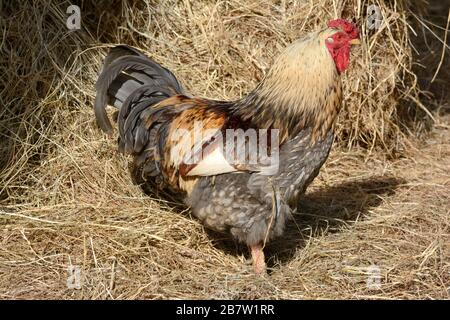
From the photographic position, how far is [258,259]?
13.8 ft

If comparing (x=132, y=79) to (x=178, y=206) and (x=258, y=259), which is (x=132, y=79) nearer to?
(x=178, y=206)

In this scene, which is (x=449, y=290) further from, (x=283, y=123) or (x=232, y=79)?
(x=232, y=79)

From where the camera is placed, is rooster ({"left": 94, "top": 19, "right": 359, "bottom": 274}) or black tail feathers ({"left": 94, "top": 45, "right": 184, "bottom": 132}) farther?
black tail feathers ({"left": 94, "top": 45, "right": 184, "bottom": 132})

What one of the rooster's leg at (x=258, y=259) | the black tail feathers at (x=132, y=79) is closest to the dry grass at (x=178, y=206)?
the rooster's leg at (x=258, y=259)

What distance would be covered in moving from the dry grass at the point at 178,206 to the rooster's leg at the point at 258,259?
0.28 ft

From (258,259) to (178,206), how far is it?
914 mm

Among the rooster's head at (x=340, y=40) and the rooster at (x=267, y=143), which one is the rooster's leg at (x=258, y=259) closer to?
the rooster at (x=267, y=143)

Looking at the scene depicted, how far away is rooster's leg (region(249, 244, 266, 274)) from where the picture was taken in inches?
164

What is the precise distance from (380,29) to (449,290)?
2214 millimetres

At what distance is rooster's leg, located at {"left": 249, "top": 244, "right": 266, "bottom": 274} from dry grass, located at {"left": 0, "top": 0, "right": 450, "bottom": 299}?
84 millimetres

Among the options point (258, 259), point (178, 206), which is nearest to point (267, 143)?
point (258, 259)

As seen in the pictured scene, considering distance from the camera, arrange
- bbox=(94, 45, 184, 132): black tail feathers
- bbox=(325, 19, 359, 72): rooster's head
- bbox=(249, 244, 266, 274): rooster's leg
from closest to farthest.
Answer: bbox=(325, 19, 359, 72): rooster's head < bbox=(249, 244, 266, 274): rooster's leg < bbox=(94, 45, 184, 132): black tail feathers

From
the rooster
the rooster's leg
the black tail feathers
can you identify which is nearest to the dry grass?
the rooster's leg

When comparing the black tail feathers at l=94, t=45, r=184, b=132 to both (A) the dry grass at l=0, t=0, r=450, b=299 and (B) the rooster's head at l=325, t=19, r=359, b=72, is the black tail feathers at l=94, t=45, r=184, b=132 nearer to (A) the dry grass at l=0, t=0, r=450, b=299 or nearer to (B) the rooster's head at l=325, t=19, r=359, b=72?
(A) the dry grass at l=0, t=0, r=450, b=299
